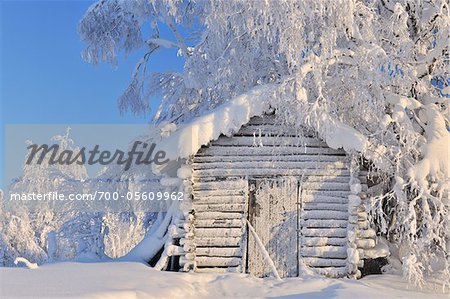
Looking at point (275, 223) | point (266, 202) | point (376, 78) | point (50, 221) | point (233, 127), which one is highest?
point (376, 78)

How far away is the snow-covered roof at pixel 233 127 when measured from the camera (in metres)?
10.7

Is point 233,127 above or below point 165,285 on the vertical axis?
above

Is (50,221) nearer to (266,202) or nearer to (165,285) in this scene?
(266,202)

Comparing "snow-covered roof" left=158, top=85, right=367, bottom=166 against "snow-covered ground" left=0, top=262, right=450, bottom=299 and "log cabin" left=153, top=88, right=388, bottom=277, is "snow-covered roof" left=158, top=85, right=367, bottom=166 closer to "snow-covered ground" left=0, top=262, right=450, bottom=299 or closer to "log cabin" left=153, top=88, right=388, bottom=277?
"log cabin" left=153, top=88, right=388, bottom=277

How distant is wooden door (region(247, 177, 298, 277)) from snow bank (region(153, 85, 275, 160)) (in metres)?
1.37

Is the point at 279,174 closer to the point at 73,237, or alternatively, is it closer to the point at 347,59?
the point at 347,59

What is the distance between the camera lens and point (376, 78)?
34.8 feet

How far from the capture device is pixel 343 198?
36.5ft

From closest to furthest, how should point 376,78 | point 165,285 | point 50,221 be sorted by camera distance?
point 165,285 → point 376,78 → point 50,221

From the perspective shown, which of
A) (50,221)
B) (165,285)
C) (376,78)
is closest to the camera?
(165,285)

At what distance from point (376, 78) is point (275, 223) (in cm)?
355

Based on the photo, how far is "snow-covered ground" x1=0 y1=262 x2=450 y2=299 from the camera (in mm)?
8531

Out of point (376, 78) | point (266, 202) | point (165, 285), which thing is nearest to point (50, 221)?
point (266, 202)

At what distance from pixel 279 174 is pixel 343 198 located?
1.40m
